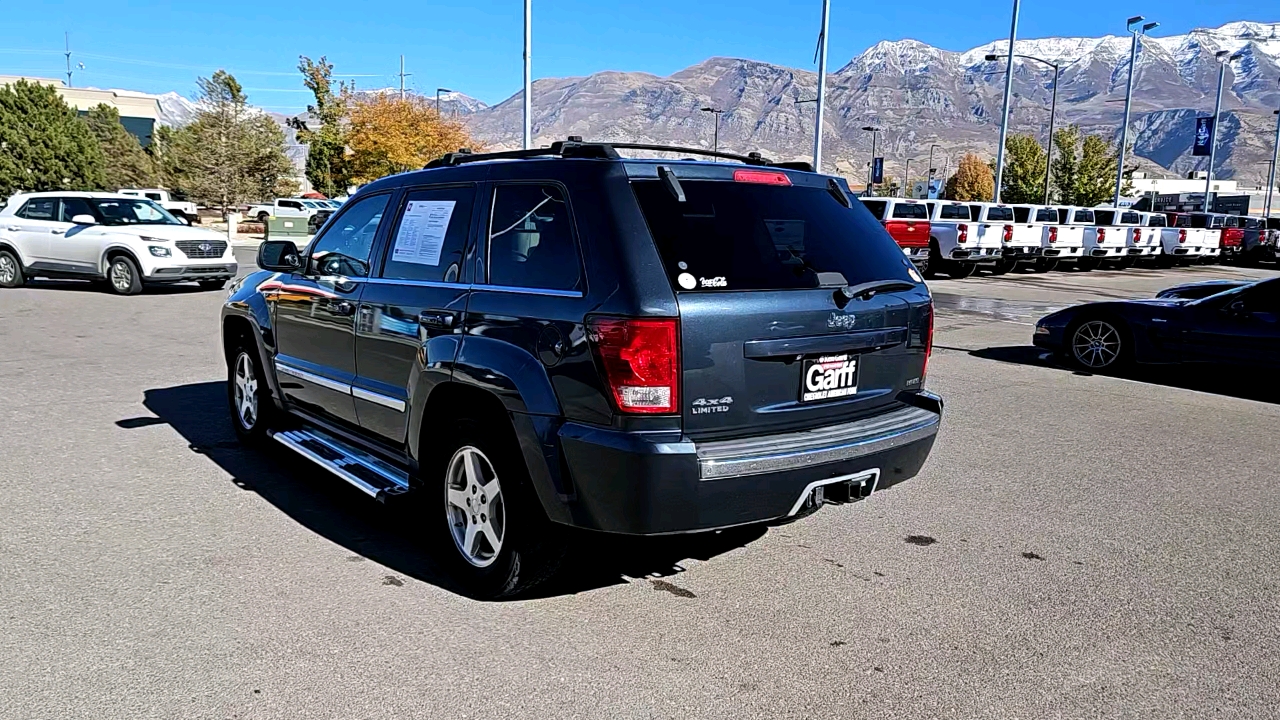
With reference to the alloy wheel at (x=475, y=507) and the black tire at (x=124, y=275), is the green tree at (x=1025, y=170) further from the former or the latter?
the alloy wheel at (x=475, y=507)

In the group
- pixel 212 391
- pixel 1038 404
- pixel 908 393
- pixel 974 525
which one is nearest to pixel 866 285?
pixel 908 393

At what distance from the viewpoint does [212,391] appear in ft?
28.1

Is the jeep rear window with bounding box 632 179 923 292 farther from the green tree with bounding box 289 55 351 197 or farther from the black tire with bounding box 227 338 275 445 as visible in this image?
the green tree with bounding box 289 55 351 197

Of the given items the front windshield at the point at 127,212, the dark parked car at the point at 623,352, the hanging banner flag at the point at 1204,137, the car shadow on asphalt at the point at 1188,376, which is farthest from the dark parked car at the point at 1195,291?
the hanging banner flag at the point at 1204,137

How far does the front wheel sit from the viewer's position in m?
10.3

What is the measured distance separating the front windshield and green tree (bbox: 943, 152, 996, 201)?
96.4m

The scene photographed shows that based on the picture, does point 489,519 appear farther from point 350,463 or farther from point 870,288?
point 870,288

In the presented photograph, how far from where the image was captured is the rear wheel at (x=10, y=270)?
1758cm

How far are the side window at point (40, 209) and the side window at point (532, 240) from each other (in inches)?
646

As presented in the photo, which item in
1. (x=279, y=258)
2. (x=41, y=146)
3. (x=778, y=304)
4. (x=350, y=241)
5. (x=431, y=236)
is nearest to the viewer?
(x=778, y=304)

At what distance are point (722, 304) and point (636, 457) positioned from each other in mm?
659

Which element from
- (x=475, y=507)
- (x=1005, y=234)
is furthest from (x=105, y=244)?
(x=1005, y=234)

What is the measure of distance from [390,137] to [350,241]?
1595 inches

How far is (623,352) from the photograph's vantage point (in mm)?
3521
